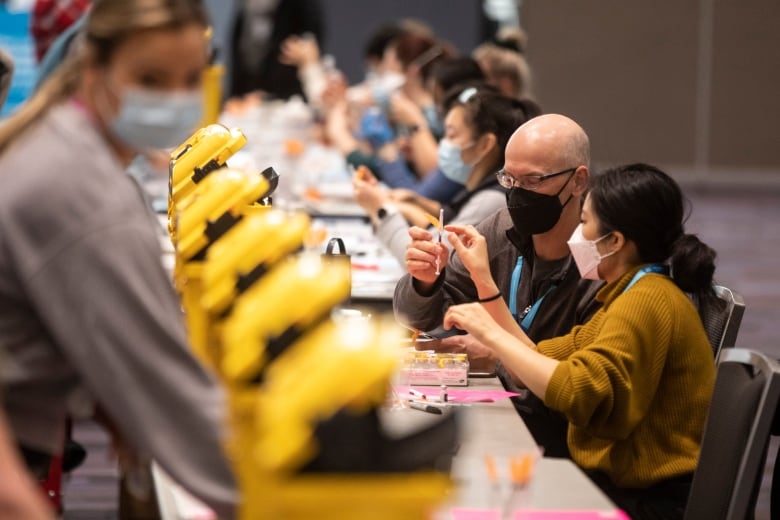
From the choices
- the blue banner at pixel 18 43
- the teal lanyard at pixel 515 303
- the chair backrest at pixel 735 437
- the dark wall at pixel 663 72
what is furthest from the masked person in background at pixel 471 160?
the dark wall at pixel 663 72

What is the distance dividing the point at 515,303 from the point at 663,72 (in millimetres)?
10428

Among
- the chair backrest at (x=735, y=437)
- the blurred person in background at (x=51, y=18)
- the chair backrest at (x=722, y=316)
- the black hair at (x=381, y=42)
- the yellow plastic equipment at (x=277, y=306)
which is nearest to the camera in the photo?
the yellow plastic equipment at (x=277, y=306)

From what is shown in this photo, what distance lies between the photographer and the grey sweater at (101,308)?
1.61m

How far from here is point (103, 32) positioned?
173 centimetres

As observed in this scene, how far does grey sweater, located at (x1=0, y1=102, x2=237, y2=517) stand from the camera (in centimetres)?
161

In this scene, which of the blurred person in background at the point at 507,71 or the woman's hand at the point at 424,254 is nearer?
the woman's hand at the point at 424,254

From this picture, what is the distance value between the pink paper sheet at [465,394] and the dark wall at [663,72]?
10.5 meters

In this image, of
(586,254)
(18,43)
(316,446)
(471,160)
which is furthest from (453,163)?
(18,43)

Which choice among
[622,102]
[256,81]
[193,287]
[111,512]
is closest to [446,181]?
[111,512]

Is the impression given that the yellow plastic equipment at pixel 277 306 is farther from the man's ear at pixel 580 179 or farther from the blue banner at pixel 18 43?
the blue banner at pixel 18 43

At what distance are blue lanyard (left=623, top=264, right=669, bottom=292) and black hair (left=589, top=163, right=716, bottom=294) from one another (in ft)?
0.08

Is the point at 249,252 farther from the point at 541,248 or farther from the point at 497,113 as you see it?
the point at 497,113

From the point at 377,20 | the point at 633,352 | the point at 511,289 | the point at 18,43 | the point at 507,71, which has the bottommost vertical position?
the point at 377,20

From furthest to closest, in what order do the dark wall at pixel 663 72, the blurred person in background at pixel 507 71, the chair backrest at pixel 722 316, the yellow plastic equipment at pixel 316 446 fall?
the dark wall at pixel 663 72 < the blurred person in background at pixel 507 71 < the chair backrest at pixel 722 316 < the yellow plastic equipment at pixel 316 446
